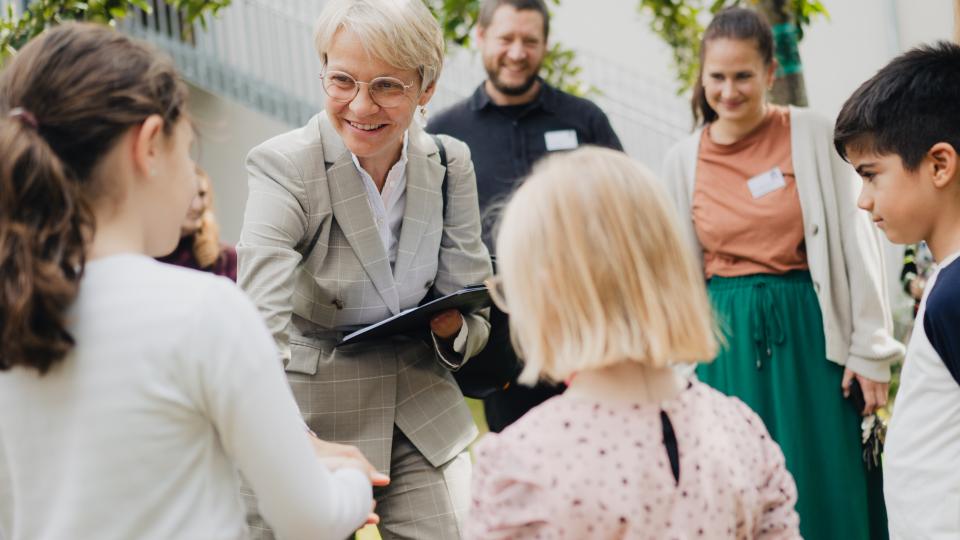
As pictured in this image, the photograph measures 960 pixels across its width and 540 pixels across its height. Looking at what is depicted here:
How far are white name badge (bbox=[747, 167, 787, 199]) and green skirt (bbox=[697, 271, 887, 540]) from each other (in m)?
0.30

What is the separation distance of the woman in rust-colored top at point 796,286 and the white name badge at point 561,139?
862 mm

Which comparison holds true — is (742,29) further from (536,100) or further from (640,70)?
(640,70)

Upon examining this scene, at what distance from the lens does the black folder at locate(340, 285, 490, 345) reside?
7.62ft

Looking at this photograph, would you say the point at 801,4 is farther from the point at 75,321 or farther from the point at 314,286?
the point at 75,321

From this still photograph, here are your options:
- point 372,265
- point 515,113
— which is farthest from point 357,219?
point 515,113

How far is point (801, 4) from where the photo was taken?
4.83 metres

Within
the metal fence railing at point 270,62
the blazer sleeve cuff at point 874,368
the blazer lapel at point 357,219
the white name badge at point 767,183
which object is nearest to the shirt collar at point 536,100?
the white name badge at point 767,183

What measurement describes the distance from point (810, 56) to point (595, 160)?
28.2 ft

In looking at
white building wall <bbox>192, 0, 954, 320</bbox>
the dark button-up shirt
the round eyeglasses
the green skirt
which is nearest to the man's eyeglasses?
the round eyeglasses

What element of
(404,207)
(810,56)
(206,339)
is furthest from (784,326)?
(810,56)

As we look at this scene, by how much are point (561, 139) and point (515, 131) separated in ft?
0.66

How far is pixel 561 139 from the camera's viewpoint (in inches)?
180

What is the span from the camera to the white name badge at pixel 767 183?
3678mm

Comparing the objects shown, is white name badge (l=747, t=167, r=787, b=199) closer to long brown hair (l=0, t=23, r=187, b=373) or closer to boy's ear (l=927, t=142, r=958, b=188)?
boy's ear (l=927, t=142, r=958, b=188)
